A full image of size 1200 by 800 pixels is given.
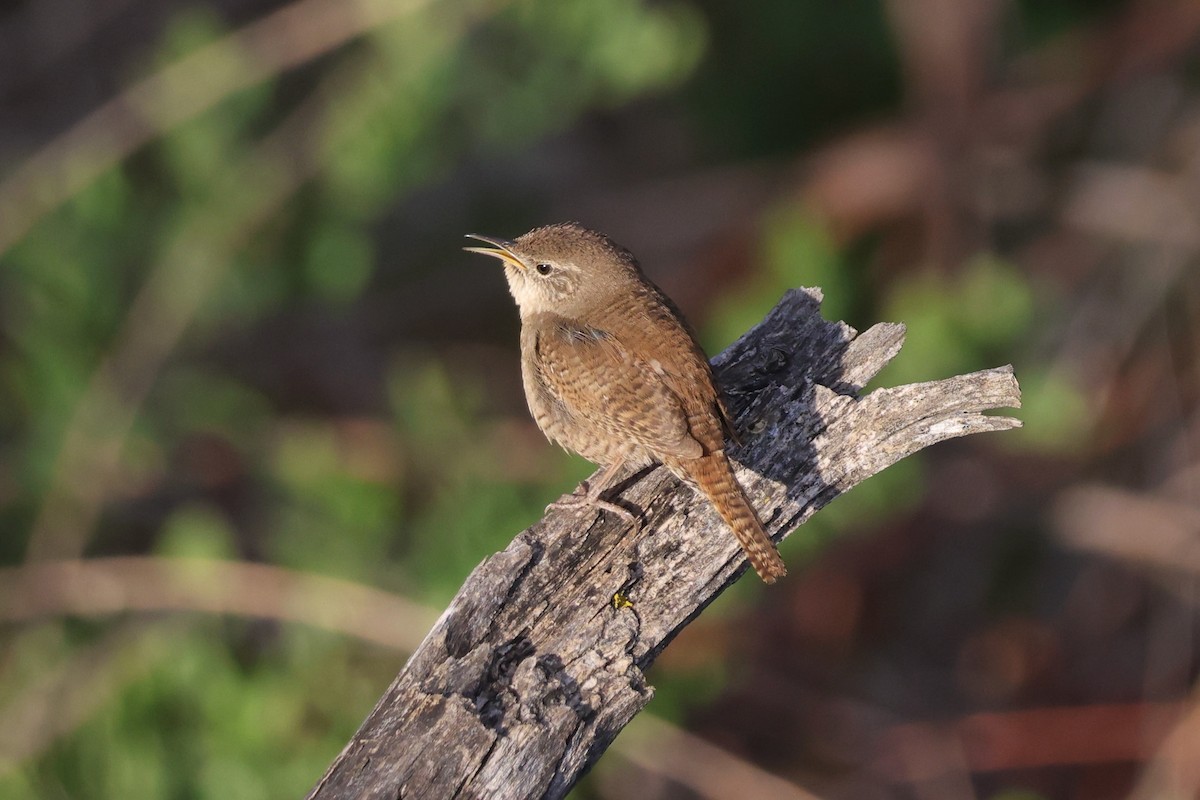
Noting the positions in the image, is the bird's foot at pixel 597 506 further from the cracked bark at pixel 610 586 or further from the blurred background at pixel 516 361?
the blurred background at pixel 516 361

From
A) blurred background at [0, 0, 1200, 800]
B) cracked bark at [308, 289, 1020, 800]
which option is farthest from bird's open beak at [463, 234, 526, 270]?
blurred background at [0, 0, 1200, 800]

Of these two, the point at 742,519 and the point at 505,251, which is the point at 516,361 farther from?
the point at 742,519

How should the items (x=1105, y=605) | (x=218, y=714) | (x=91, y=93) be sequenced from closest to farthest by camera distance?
(x=218, y=714) → (x=1105, y=605) → (x=91, y=93)

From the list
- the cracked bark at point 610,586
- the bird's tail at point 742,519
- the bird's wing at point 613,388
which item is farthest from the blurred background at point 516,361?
the bird's tail at point 742,519

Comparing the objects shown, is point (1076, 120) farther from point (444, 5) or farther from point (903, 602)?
point (444, 5)

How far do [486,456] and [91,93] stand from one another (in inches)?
155

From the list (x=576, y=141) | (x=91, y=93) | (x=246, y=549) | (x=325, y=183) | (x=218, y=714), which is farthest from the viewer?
(x=576, y=141)

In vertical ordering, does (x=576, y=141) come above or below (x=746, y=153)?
above

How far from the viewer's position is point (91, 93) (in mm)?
8000

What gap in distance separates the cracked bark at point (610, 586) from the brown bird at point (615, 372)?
4.6 inches

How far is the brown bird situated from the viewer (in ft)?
10.7

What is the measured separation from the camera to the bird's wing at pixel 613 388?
3365mm

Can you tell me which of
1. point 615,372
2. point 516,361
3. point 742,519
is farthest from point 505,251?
point 516,361

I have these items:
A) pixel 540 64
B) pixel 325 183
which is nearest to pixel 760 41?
pixel 540 64
